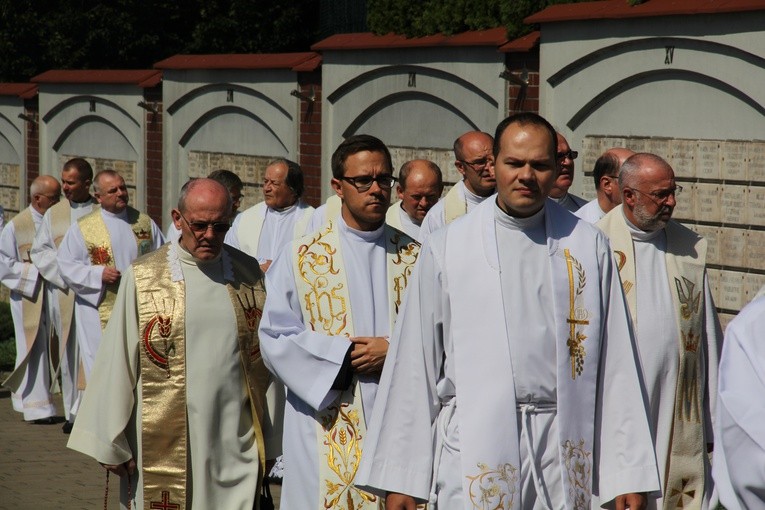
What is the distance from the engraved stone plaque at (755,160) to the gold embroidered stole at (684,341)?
2.84 m

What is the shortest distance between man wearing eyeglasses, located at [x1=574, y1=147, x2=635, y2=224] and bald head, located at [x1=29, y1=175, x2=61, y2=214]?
614cm

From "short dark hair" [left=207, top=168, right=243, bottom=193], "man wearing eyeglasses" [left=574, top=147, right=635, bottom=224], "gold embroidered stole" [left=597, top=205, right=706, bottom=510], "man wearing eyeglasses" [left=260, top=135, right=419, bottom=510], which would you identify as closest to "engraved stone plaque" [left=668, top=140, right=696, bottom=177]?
"man wearing eyeglasses" [left=574, top=147, right=635, bottom=224]

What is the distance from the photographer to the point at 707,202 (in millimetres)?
9328

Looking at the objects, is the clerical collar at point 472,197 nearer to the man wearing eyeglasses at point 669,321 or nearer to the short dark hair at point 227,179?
the man wearing eyeglasses at point 669,321

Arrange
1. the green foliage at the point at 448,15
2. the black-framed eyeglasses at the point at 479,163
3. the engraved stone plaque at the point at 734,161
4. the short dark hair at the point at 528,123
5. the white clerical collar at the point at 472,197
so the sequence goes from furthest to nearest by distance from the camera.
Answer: the green foliage at the point at 448,15 < the engraved stone plaque at the point at 734,161 < the white clerical collar at the point at 472,197 < the black-framed eyeglasses at the point at 479,163 < the short dark hair at the point at 528,123

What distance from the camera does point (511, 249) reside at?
445 centimetres

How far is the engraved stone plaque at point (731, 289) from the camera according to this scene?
30.1ft

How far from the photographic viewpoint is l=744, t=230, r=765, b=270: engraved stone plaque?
902cm

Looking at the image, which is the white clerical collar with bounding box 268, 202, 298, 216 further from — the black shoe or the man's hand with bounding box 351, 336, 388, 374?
the man's hand with bounding box 351, 336, 388, 374

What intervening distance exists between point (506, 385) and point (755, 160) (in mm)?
5103

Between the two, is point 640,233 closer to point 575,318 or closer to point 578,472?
point 575,318

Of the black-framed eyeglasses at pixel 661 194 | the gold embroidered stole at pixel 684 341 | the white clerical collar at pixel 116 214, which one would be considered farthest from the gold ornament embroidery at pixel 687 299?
the white clerical collar at pixel 116 214

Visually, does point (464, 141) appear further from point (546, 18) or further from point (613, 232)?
point (546, 18)

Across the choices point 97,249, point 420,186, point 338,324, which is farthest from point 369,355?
point 97,249
